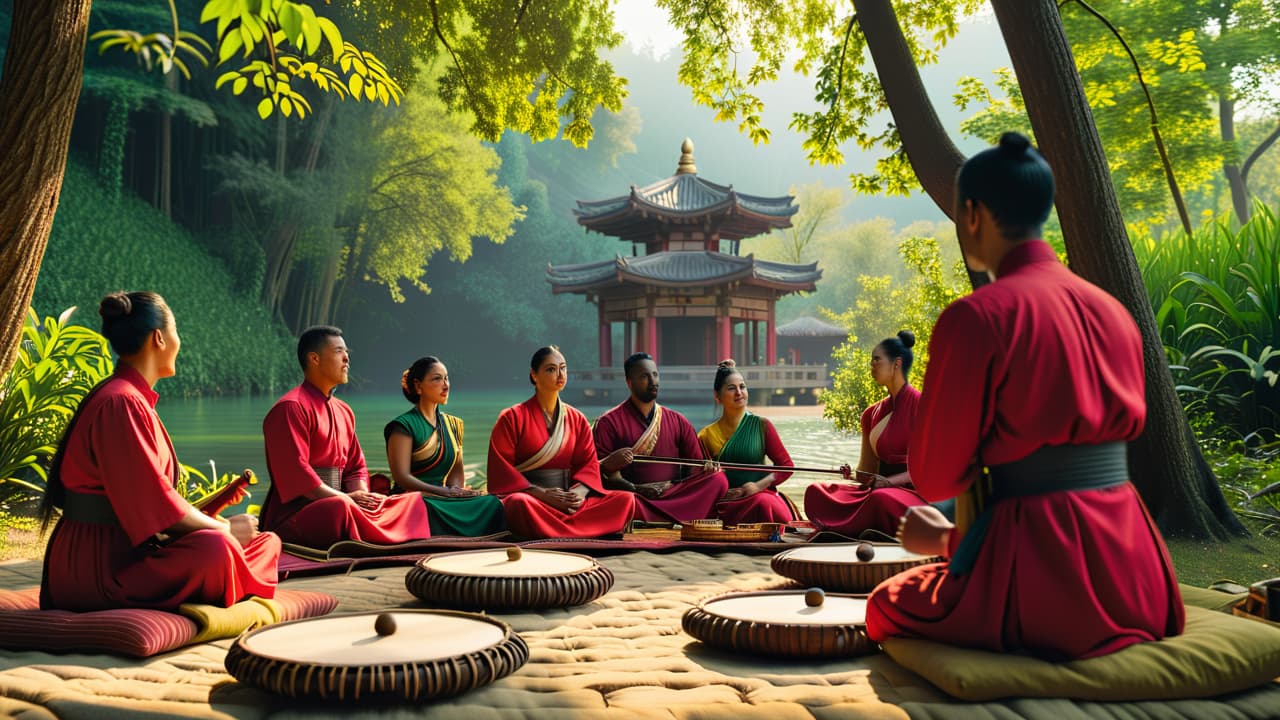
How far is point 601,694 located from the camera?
2506 mm

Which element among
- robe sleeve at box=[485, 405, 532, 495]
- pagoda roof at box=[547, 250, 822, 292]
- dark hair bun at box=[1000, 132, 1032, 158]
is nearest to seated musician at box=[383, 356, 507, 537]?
robe sleeve at box=[485, 405, 532, 495]

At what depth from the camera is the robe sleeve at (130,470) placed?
2859mm

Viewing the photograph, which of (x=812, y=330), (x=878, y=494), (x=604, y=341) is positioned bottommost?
(x=878, y=494)

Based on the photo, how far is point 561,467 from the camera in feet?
18.3

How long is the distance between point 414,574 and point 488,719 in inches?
58.4

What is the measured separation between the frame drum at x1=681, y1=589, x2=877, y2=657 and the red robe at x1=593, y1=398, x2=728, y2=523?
2992mm

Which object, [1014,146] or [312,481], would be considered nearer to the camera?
[1014,146]

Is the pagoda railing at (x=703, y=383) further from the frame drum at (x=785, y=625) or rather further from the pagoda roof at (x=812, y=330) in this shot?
the frame drum at (x=785, y=625)

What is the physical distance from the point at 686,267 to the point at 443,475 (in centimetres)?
1803

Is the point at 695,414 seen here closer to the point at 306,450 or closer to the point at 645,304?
the point at 645,304

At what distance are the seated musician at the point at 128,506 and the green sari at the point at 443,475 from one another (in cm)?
216

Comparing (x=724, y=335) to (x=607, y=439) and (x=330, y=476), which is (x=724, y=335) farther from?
(x=330, y=476)

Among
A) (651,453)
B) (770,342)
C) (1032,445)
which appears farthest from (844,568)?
(770,342)

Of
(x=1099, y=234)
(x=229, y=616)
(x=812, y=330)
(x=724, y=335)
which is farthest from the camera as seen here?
(x=812, y=330)
